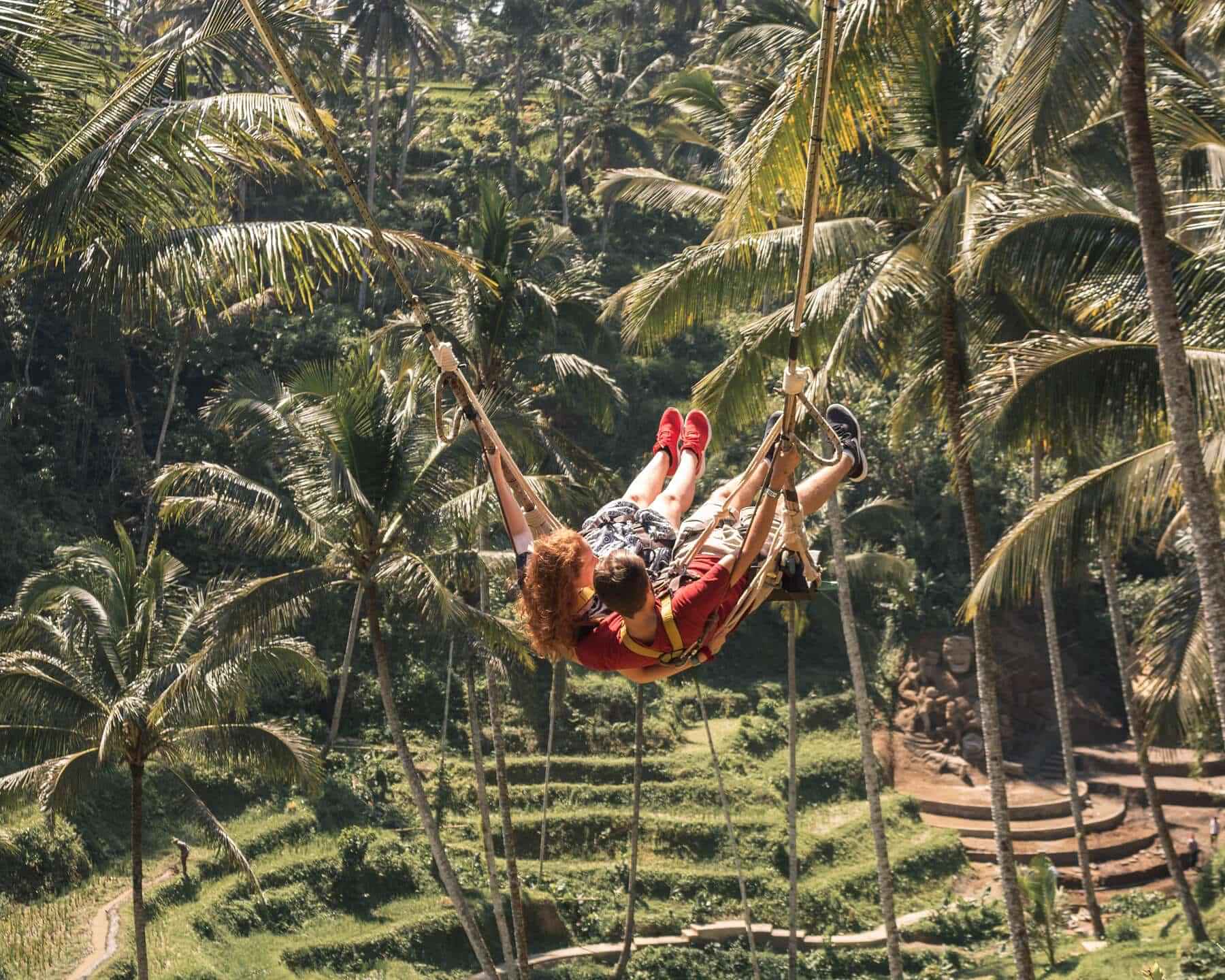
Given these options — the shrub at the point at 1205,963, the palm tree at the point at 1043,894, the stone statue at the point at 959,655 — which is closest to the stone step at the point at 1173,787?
the stone statue at the point at 959,655

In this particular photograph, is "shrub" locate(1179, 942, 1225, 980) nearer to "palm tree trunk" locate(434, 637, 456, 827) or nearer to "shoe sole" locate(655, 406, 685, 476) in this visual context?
→ "shoe sole" locate(655, 406, 685, 476)

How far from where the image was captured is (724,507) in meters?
5.31

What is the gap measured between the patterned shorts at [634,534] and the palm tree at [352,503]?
7.70m

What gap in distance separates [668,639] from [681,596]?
160mm

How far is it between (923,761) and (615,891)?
8596mm

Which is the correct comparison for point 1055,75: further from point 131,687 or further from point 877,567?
point 877,567

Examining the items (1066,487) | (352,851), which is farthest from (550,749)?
(1066,487)

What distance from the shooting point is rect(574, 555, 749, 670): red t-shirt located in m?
4.84

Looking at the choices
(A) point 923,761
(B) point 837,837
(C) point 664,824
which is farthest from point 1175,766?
(C) point 664,824

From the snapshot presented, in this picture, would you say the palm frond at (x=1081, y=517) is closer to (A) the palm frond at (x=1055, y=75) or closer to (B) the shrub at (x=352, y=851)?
(A) the palm frond at (x=1055, y=75)

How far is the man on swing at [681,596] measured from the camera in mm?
4621

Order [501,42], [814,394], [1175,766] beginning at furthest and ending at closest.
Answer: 1. [501,42]
2. [1175,766]
3. [814,394]

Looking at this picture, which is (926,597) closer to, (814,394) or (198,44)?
(814,394)

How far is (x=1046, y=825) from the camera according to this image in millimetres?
25609
